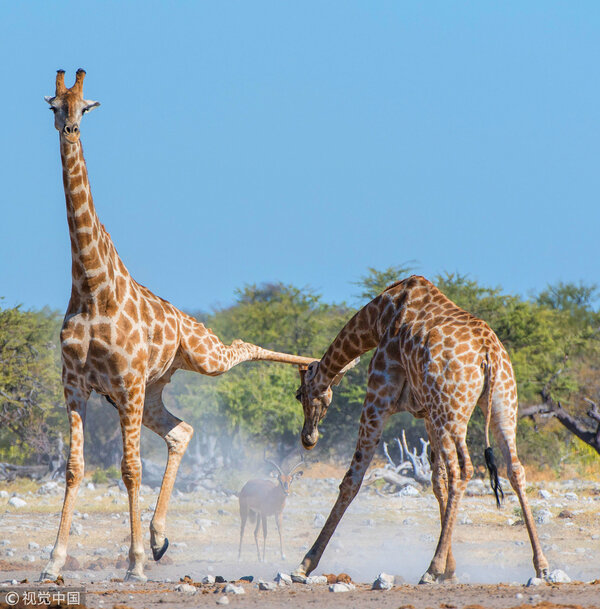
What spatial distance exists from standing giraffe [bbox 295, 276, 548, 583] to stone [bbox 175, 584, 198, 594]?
976 millimetres

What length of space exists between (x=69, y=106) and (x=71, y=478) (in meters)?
2.88

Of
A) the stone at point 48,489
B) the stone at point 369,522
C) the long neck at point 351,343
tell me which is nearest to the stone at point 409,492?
the stone at point 369,522

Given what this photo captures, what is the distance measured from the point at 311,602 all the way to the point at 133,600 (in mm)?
1243

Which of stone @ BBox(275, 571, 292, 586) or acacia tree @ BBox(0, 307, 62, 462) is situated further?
acacia tree @ BBox(0, 307, 62, 462)

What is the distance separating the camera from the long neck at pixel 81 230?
698 cm

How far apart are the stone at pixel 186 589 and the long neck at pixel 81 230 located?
7.83ft

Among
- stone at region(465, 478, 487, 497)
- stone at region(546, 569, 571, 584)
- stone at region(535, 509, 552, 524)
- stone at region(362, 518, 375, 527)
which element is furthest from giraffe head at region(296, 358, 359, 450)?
stone at region(465, 478, 487, 497)

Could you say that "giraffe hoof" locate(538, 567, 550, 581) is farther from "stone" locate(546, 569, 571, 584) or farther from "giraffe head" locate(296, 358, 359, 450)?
"giraffe head" locate(296, 358, 359, 450)

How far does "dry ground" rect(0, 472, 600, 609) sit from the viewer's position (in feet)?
19.5

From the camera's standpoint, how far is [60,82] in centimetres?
689

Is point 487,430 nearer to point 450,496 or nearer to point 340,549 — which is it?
point 450,496

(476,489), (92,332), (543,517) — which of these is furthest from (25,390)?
(92,332)

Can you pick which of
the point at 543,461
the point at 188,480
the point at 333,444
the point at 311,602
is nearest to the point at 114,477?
the point at 188,480

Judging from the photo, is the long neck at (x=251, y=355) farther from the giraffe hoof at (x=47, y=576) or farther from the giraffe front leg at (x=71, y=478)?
the giraffe hoof at (x=47, y=576)
